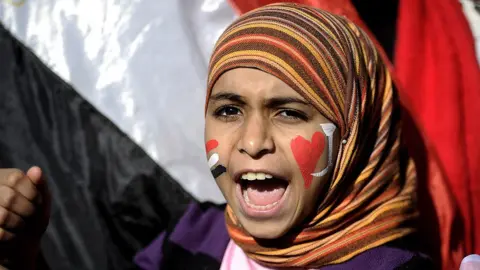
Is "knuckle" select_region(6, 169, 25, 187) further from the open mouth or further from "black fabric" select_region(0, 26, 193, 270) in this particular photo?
"black fabric" select_region(0, 26, 193, 270)

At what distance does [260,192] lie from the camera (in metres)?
1.44

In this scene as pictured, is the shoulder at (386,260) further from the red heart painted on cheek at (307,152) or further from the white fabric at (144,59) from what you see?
the white fabric at (144,59)

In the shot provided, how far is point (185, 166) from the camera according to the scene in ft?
7.06

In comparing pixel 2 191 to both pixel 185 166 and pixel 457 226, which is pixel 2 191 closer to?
pixel 185 166

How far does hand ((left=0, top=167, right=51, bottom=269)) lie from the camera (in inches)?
52.8

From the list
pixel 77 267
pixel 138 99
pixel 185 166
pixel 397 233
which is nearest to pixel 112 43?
pixel 138 99

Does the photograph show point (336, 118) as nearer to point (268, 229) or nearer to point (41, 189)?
point (268, 229)

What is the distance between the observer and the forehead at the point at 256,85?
4.55 ft

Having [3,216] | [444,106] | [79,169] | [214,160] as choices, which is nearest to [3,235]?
Result: [3,216]

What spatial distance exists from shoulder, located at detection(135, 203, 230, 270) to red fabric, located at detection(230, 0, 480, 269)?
1.72 ft

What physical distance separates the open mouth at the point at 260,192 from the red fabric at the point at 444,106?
0.51 meters

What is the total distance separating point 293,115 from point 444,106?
665 millimetres

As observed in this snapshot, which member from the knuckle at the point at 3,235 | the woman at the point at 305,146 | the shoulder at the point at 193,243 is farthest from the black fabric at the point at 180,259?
the knuckle at the point at 3,235

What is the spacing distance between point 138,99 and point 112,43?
0.69 ft
